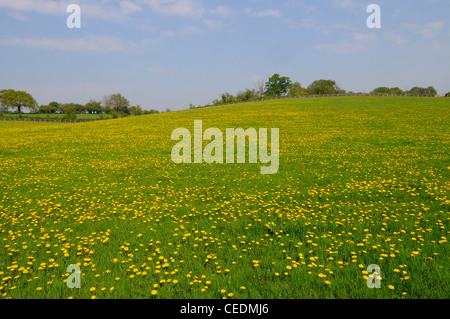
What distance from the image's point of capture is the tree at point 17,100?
9219 cm

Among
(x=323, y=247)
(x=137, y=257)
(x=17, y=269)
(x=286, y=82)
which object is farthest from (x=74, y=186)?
(x=286, y=82)

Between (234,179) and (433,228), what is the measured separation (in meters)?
7.26

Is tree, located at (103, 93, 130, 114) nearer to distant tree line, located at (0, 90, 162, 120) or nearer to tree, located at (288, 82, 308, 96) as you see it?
distant tree line, located at (0, 90, 162, 120)

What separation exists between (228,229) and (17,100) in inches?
4589

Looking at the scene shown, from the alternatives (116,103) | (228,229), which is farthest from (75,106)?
(228,229)

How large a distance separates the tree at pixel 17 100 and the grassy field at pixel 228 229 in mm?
103526

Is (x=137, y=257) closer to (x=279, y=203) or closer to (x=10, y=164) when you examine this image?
(x=279, y=203)

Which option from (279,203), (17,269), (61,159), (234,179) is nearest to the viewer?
(17,269)

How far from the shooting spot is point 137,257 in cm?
551

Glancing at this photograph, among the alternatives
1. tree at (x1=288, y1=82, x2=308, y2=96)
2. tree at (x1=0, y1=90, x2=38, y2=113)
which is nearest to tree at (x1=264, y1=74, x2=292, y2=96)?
tree at (x1=288, y1=82, x2=308, y2=96)

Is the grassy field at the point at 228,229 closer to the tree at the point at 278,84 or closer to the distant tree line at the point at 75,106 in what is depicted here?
the distant tree line at the point at 75,106

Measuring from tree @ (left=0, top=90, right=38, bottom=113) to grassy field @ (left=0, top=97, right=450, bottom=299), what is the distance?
104m

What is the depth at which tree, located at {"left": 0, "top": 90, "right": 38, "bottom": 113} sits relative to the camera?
92.2 meters

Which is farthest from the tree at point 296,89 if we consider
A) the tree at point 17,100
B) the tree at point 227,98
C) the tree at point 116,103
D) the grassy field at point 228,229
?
the grassy field at point 228,229
